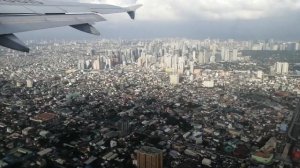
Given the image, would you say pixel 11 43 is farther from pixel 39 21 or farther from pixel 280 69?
pixel 280 69

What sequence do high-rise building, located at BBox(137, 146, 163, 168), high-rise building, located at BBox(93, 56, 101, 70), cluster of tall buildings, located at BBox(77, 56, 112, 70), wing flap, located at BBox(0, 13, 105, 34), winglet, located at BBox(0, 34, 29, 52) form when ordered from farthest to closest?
high-rise building, located at BBox(93, 56, 101, 70) → cluster of tall buildings, located at BBox(77, 56, 112, 70) → high-rise building, located at BBox(137, 146, 163, 168) → wing flap, located at BBox(0, 13, 105, 34) → winglet, located at BBox(0, 34, 29, 52)

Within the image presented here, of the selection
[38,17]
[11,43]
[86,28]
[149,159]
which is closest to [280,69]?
[149,159]

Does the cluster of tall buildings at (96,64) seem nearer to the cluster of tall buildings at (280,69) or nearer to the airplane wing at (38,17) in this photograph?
the cluster of tall buildings at (280,69)

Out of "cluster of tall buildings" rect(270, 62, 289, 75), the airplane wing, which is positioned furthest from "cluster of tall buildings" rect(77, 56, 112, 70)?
the airplane wing

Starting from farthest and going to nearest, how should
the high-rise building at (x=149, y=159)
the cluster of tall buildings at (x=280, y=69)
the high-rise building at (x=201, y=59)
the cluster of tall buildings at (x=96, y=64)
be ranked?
the high-rise building at (x=201, y=59), the cluster of tall buildings at (x=96, y=64), the cluster of tall buildings at (x=280, y=69), the high-rise building at (x=149, y=159)

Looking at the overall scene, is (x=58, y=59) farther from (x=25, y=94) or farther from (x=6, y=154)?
(x=6, y=154)

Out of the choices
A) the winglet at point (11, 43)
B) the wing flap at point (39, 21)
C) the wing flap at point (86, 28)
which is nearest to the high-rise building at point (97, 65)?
the wing flap at point (39, 21)

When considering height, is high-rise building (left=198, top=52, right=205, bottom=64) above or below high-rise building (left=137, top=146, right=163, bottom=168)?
above

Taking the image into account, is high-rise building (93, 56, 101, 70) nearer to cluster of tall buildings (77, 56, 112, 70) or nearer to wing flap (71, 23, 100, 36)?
cluster of tall buildings (77, 56, 112, 70)
